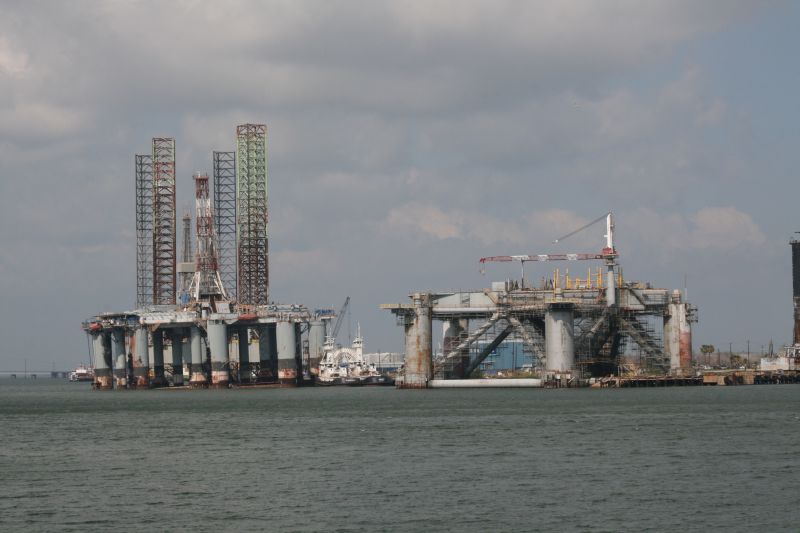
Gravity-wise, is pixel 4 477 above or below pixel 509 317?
below

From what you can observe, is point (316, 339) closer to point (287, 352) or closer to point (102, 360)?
point (287, 352)

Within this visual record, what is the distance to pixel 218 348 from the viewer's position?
528 feet

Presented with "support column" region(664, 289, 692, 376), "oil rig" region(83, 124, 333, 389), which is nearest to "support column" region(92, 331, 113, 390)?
"oil rig" region(83, 124, 333, 389)

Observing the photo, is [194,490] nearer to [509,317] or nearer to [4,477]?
[4,477]

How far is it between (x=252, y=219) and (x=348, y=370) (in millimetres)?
32251

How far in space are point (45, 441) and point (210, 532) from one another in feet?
127

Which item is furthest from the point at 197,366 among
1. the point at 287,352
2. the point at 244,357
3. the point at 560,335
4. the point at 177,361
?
the point at 560,335

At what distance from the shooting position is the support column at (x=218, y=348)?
160750 millimetres

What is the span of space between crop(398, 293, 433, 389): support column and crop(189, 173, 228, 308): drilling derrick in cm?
3736

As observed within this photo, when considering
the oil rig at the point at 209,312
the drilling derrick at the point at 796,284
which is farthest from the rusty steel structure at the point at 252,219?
the drilling derrick at the point at 796,284

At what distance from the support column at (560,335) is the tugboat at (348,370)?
5284 centimetres

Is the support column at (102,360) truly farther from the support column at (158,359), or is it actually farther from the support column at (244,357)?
the support column at (244,357)

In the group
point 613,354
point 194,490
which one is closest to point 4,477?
point 194,490

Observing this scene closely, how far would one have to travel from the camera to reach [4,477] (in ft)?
193
